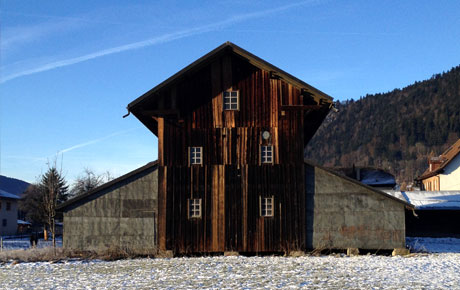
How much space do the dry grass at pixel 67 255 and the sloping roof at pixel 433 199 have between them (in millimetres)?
27396

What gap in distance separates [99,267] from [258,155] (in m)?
9.48

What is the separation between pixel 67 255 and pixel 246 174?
9.77 metres

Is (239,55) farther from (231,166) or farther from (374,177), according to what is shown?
(374,177)

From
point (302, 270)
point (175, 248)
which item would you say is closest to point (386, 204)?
point (302, 270)

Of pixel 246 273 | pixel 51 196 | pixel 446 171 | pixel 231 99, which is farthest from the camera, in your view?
pixel 446 171

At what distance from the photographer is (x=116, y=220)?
996 inches

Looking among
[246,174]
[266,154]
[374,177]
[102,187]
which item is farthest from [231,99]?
[374,177]

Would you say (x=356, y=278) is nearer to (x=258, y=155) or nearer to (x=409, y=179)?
(x=258, y=155)

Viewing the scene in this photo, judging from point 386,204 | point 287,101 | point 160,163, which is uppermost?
point 287,101

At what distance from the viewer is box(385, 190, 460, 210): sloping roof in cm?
4234

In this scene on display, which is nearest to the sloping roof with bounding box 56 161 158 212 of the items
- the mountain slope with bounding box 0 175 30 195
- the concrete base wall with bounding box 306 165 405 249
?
the concrete base wall with bounding box 306 165 405 249

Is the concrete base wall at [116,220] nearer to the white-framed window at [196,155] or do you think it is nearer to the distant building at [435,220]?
the white-framed window at [196,155]

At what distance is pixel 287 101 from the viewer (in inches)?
1017

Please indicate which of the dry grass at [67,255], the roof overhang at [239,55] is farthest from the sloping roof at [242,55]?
the dry grass at [67,255]
